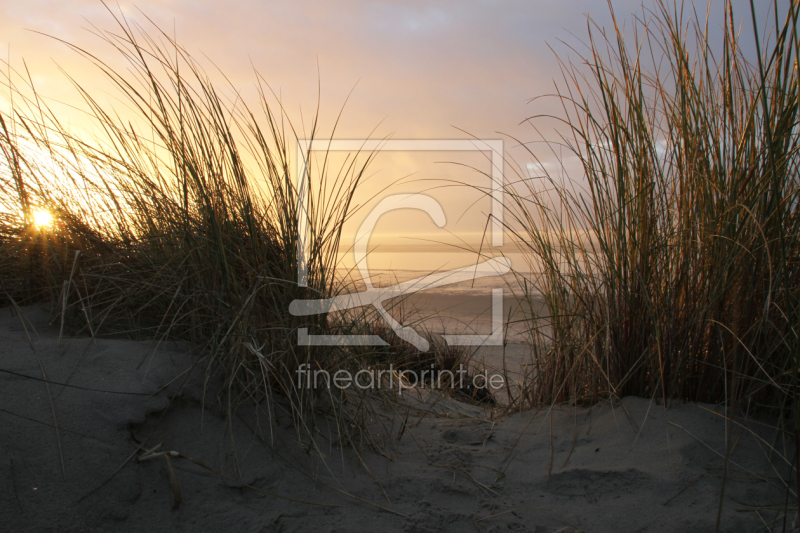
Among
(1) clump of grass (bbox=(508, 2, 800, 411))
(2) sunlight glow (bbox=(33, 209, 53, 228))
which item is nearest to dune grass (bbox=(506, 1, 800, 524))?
(1) clump of grass (bbox=(508, 2, 800, 411))

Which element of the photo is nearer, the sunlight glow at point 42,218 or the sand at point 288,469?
the sand at point 288,469

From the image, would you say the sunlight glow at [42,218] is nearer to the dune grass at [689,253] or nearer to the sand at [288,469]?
the sand at [288,469]

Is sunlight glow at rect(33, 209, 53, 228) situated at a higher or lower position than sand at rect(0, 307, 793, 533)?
higher

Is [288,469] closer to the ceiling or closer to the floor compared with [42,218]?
closer to the floor

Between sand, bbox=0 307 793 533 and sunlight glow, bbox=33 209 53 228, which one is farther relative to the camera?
sunlight glow, bbox=33 209 53 228

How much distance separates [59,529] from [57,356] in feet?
1.79

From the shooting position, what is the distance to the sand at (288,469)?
4.00 feet

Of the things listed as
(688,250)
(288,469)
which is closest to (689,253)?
(688,250)

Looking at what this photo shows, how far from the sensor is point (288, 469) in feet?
4.80

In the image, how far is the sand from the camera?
1.22 metres

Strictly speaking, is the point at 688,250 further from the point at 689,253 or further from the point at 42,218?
the point at 42,218

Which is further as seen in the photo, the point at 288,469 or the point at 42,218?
the point at 42,218

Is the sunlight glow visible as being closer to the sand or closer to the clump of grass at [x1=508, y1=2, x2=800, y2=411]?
the sand

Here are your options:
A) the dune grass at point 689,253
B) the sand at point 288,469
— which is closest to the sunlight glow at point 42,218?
the sand at point 288,469
